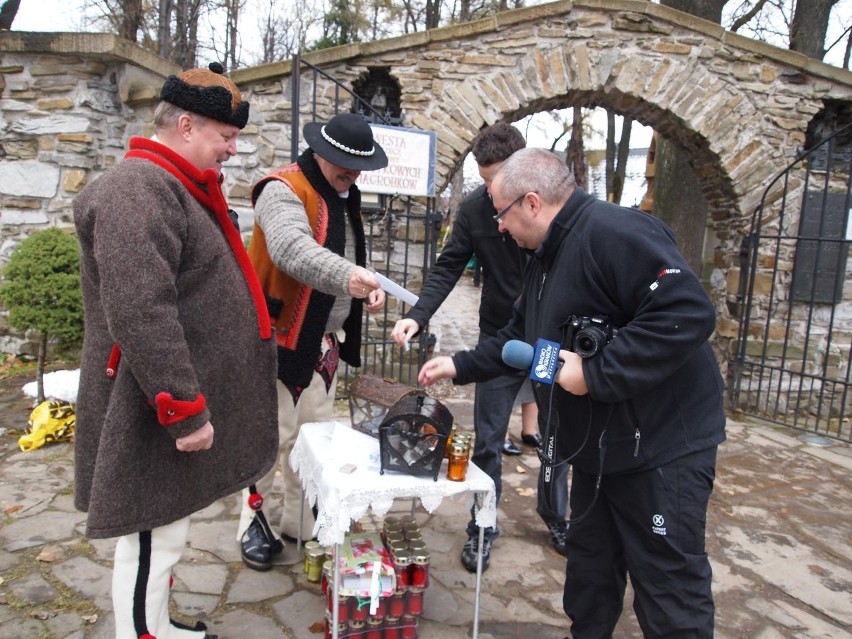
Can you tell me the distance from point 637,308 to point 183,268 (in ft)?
4.35

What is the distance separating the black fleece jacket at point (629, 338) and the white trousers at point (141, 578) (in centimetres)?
125

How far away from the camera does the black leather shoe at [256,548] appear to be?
9.25 ft

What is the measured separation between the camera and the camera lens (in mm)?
1737

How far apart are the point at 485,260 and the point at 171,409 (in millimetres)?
1810

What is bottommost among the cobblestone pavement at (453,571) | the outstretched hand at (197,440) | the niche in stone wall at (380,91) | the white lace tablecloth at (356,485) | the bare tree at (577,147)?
the cobblestone pavement at (453,571)

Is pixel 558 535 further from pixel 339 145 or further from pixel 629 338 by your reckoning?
pixel 339 145

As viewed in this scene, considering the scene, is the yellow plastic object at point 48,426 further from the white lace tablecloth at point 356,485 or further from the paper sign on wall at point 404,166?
the paper sign on wall at point 404,166

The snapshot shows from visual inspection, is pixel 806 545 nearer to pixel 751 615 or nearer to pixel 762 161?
pixel 751 615

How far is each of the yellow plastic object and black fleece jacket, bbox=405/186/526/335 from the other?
9.17 ft

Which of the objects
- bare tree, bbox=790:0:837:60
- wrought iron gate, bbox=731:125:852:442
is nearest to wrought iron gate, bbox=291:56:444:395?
wrought iron gate, bbox=731:125:852:442

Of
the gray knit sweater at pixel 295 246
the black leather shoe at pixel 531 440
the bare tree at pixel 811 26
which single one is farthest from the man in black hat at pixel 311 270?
the bare tree at pixel 811 26

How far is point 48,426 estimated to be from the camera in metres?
4.11

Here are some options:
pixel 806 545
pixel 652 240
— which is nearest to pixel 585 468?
pixel 652 240

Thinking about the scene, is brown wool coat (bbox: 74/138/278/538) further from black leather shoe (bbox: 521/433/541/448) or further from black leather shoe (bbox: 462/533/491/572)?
black leather shoe (bbox: 521/433/541/448)
